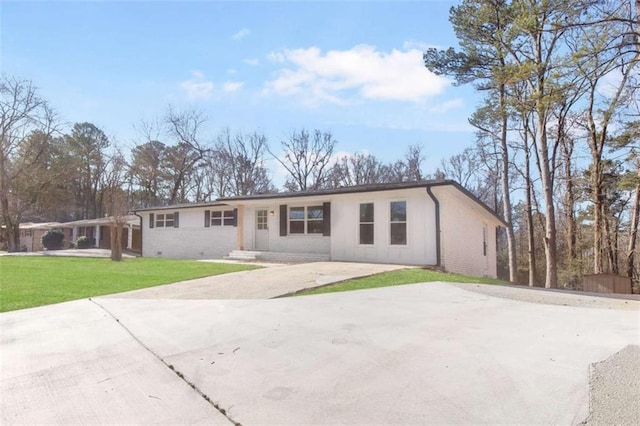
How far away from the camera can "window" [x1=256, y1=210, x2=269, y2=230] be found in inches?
682

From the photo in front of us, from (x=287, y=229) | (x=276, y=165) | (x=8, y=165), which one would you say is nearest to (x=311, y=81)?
(x=287, y=229)

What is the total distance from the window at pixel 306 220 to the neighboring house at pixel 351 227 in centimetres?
4

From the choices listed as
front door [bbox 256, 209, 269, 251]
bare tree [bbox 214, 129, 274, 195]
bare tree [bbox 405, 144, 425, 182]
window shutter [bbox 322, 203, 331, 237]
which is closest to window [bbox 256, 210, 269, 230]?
front door [bbox 256, 209, 269, 251]

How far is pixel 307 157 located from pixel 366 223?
2404 cm

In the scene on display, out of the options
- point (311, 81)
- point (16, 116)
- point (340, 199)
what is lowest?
point (340, 199)

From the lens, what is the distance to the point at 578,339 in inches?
157

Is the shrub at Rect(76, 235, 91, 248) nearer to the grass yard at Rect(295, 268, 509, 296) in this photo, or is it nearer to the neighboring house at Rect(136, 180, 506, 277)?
the neighboring house at Rect(136, 180, 506, 277)

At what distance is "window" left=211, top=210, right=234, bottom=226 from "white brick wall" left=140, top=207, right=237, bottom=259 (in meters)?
0.20

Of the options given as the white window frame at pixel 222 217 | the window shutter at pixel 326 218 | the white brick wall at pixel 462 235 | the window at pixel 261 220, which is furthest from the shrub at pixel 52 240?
the white brick wall at pixel 462 235

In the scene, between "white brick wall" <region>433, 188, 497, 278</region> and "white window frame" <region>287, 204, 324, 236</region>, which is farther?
"white window frame" <region>287, 204, 324, 236</region>

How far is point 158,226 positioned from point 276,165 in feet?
56.9

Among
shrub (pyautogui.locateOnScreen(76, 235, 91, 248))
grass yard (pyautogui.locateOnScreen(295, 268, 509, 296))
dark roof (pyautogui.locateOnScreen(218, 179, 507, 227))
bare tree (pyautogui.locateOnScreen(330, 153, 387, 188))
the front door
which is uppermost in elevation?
bare tree (pyautogui.locateOnScreen(330, 153, 387, 188))

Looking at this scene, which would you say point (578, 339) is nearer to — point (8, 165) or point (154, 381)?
point (154, 381)

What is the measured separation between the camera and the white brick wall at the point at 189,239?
61.4 ft
